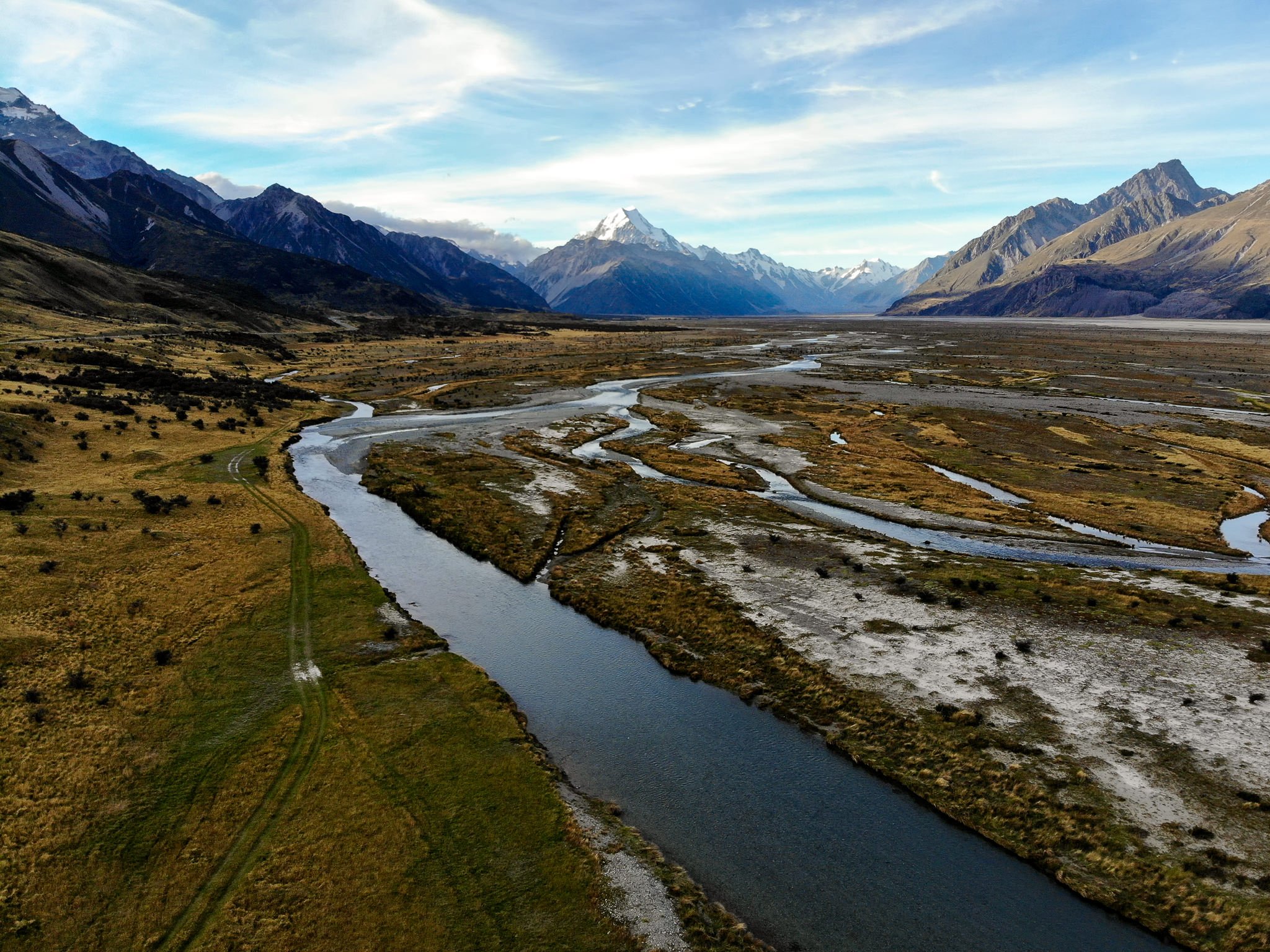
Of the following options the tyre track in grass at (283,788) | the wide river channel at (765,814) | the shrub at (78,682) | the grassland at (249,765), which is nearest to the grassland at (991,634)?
the wide river channel at (765,814)

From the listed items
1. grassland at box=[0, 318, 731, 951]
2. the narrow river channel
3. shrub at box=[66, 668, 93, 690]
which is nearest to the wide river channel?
the narrow river channel

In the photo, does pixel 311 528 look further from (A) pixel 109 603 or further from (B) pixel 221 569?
(A) pixel 109 603

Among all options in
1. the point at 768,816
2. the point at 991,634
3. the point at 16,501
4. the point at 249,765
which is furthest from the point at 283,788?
the point at 16,501

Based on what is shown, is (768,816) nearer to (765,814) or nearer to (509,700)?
(765,814)

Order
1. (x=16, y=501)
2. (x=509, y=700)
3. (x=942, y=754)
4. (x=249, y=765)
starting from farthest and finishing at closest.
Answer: (x=16, y=501) < (x=509, y=700) < (x=942, y=754) < (x=249, y=765)

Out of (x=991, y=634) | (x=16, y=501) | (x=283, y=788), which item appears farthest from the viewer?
(x=16, y=501)

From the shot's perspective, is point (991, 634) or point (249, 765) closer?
point (249, 765)
